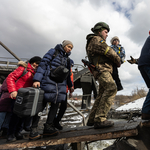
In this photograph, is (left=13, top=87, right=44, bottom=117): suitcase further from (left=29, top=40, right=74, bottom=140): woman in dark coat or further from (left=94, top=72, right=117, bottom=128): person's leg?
(left=94, top=72, right=117, bottom=128): person's leg

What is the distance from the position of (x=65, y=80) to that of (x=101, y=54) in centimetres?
88

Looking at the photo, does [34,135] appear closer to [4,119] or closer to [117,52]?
[4,119]

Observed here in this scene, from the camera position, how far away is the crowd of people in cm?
187

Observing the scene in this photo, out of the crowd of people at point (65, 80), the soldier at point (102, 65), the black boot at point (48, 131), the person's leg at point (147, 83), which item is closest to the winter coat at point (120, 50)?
the crowd of people at point (65, 80)

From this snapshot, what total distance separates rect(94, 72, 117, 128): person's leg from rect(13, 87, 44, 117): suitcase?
1.04m

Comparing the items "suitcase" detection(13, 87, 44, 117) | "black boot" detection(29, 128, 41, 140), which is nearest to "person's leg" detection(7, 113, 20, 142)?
"black boot" detection(29, 128, 41, 140)

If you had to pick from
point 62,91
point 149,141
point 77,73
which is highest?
point 77,73

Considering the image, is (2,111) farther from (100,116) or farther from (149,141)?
(149,141)

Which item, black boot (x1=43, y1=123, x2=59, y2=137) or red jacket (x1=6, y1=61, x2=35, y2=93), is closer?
black boot (x1=43, y1=123, x2=59, y2=137)

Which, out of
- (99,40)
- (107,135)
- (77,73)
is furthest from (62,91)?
(77,73)

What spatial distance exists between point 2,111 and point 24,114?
131 cm

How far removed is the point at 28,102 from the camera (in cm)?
167

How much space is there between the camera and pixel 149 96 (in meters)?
1.83

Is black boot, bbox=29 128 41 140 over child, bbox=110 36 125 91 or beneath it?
beneath
